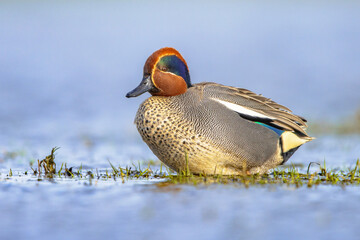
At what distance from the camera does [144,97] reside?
13484 mm

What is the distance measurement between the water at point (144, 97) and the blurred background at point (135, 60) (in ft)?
0.17

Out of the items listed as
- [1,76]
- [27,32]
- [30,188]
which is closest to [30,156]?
[30,188]

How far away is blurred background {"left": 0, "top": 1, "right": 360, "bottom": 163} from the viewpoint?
11.6 meters

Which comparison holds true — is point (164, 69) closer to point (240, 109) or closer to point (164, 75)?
point (164, 75)

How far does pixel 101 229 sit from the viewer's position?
3639 mm

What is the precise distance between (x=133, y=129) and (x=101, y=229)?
6951 millimetres

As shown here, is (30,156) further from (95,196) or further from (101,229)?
(101,229)

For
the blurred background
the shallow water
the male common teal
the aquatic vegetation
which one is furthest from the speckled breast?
the blurred background

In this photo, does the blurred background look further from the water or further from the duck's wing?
the duck's wing

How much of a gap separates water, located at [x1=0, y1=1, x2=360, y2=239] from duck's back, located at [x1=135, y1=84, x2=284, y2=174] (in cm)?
44

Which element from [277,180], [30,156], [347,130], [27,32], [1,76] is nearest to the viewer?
[277,180]

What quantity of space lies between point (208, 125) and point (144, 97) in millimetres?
8273

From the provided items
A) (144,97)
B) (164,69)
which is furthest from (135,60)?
(164,69)

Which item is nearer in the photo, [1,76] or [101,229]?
[101,229]
